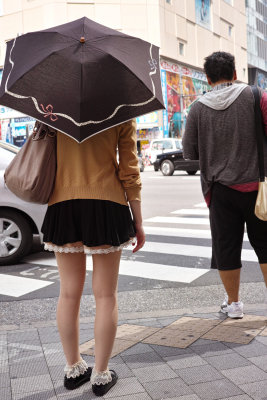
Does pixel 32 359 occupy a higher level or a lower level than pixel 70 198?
lower

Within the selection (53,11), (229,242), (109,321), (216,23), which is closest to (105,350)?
(109,321)

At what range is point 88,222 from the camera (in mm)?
2580

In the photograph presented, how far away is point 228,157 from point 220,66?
2.10 ft

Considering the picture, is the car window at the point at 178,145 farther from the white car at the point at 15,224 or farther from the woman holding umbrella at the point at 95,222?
the woman holding umbrella at the point at 95,222

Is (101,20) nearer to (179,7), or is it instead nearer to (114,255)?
(179,7)

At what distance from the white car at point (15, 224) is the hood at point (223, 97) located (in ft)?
9.84

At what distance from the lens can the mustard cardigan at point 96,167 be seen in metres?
2.58

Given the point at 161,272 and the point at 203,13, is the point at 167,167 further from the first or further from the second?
the point at 203,13

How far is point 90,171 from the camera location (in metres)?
2.59

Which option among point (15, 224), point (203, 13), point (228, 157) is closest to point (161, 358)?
point (228, 157)

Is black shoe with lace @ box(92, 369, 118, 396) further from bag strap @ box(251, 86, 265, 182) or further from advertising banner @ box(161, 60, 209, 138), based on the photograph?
advertising banner @ box(161, 60, 209, 138)

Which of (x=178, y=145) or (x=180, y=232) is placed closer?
(x=180, y=232)

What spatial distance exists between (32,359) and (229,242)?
1.53 m

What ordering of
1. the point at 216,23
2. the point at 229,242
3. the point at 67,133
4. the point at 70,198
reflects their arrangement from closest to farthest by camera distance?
the point at 67,133 < the point at 70,198 < the point at 229,242 < the point at 216,23
